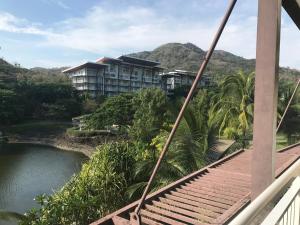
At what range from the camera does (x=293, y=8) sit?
2166 mm

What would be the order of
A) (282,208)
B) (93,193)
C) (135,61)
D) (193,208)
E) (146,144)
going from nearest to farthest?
(282,208), (193,208), (93,193), (146,144), (135,61)

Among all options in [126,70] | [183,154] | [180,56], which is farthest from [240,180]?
[180,56]

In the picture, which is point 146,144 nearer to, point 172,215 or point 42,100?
point 172,215

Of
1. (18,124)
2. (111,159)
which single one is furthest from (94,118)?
(111,159)

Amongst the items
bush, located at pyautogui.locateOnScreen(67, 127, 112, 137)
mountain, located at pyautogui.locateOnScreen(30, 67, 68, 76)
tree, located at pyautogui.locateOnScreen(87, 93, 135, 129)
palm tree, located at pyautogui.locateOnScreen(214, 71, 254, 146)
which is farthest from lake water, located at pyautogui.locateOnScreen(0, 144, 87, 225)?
mountain, located at pyautogui.locateOnScreen(30, 67, 68, 76)

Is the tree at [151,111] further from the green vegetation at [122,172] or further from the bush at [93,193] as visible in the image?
the bush at [93,193]

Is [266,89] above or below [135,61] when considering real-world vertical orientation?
below

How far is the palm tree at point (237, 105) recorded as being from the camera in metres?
12.0

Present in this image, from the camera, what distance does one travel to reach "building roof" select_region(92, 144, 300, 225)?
101 inches

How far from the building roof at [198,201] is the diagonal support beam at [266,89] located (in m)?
0.64

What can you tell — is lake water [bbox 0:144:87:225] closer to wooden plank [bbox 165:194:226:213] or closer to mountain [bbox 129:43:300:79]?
wooden plank [bbox 165:194:226:213]

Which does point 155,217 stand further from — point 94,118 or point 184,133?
point 94,118

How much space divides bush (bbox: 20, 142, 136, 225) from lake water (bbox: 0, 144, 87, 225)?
4.88 m

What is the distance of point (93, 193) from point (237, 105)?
8071mm
